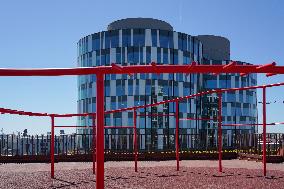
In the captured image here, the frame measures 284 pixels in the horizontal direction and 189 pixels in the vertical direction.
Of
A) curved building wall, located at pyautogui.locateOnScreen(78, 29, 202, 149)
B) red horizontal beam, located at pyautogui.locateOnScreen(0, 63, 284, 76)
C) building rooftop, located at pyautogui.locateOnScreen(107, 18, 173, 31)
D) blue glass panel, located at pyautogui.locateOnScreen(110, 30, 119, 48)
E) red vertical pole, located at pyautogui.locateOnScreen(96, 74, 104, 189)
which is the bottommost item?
red vertical pole, located at pyautogui.locateOnScreen(96, 74, 104, 189)

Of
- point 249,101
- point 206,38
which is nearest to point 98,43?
point 206,38

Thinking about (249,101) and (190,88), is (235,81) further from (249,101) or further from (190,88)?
(190,88)

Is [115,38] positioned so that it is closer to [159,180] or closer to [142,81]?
[142,81]

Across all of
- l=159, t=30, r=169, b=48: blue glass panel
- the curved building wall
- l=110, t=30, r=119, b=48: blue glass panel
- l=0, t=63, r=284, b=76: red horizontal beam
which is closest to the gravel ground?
l=0, t=63, r=284, b=76: red horizontal beam


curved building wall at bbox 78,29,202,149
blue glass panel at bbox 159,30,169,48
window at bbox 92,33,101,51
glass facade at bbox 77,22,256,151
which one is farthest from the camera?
window at bbox 92,33,101,51

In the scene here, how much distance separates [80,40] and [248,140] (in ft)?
152

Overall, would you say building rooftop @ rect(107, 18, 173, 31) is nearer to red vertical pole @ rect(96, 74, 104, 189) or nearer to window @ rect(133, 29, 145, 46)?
window @ rect(133, 29, 145, 46)

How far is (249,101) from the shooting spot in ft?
233

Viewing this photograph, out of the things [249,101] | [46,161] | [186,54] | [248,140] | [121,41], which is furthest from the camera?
[249,101]

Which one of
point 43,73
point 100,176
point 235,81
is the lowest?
point 100,176

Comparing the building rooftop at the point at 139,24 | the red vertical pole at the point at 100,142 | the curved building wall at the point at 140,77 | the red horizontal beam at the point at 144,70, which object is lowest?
the red vertical pole at the point at 100,142

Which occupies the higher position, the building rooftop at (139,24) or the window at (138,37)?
the building rooftop at (139,24)

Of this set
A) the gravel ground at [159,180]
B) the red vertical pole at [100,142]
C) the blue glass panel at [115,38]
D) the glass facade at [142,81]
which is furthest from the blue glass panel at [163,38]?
the red vertical pole at [100,142]

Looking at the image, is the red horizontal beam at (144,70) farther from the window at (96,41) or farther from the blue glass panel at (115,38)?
the window at (96,41)
